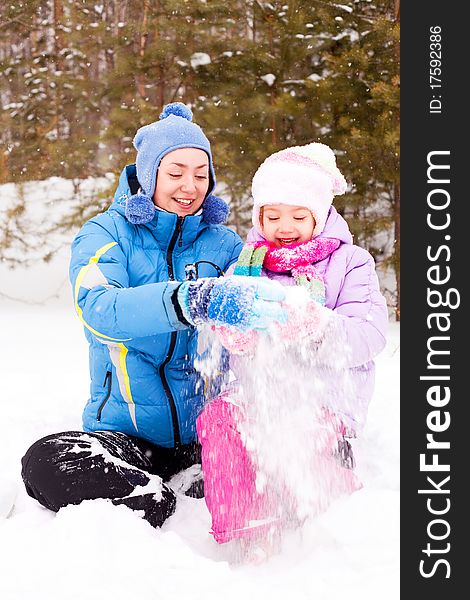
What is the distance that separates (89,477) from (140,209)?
3.48 feet

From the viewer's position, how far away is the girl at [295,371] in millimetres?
2312

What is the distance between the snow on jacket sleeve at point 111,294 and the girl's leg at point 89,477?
0.41 m

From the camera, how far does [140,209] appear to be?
8.96 ft

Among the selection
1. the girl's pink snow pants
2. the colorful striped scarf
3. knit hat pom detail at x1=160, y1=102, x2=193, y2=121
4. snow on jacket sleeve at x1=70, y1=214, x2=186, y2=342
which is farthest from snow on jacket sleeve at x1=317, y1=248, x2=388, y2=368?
knit hat pom detail at x1=160, y1=102, x2=193, y2=121

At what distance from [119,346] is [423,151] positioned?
4.47 feet

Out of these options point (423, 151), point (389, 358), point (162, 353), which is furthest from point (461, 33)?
point (389, 358)

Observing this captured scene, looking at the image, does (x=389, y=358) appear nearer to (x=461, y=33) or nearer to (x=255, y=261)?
(x=255, y=261)

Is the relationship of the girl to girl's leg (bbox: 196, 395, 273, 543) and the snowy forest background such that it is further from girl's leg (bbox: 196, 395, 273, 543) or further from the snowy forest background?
the snowy forest background

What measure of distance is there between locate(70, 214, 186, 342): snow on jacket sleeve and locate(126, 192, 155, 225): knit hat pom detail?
0.33 ft

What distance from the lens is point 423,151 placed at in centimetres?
206

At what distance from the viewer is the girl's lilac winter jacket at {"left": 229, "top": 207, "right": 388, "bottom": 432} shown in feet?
8.20

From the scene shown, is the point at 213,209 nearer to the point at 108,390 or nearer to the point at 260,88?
the point at 108,390

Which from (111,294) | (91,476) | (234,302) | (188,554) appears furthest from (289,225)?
(188,554)

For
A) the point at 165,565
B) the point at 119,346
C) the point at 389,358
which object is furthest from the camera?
the point at 389,358
